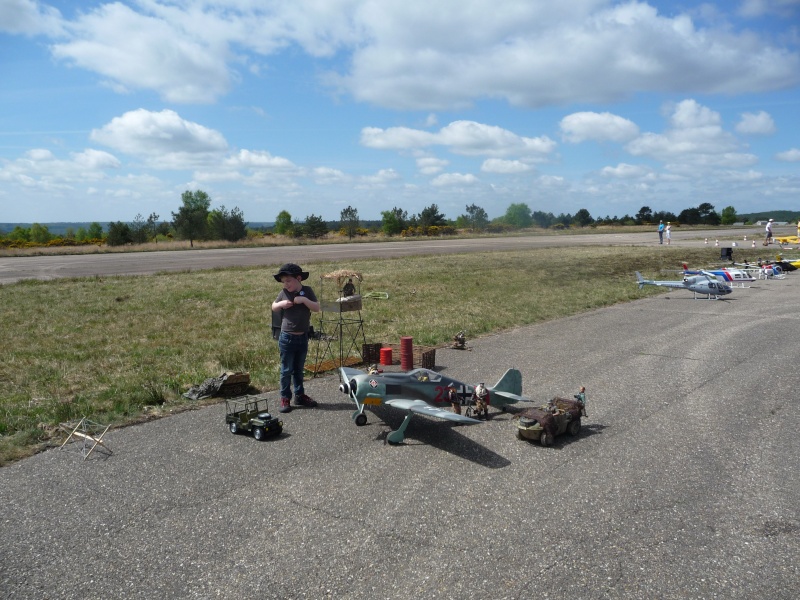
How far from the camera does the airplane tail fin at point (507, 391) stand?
9.28 metres

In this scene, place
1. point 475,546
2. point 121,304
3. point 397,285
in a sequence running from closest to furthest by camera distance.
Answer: point 475,546, point 121,304, point 397,285

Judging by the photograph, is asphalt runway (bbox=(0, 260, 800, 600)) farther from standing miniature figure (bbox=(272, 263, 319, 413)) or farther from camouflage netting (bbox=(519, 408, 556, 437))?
standing miniature figure (bbox=(272, 263, 319, 413))

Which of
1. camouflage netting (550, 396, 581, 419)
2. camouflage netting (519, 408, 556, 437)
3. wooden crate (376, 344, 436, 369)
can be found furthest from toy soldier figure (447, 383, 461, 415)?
wooden crate (376, 344, 436, 369)

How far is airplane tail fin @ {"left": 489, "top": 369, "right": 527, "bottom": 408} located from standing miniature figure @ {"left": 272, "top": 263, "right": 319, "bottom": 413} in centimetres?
332

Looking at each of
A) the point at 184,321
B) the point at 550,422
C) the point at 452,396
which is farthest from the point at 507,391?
the point at 184,321

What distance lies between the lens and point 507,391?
9469 millimetres

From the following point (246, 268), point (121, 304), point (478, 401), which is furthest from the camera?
point (246, 268)

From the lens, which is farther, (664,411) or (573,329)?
(573,329)

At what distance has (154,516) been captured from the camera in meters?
6.10

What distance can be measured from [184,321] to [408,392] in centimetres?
1295

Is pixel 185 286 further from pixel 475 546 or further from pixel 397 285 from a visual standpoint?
pixel 475 546

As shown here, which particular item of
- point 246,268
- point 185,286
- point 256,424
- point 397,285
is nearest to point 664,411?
point 256,424

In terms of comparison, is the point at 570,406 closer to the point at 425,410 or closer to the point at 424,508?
the point at 425,410

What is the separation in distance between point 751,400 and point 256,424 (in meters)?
8.64
